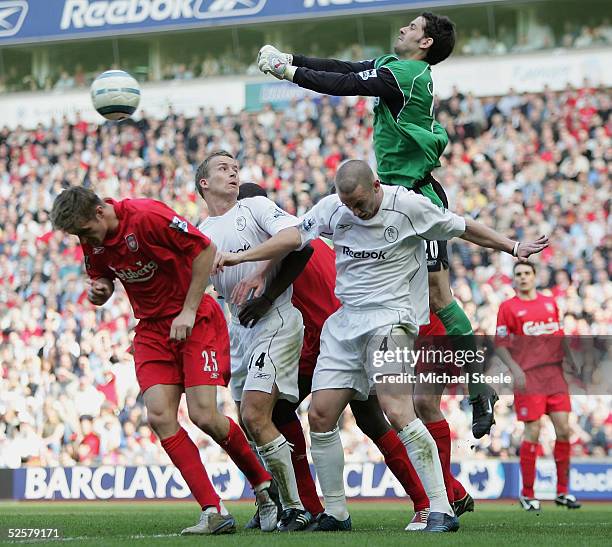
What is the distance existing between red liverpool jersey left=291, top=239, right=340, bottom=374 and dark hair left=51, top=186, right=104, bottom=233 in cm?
196

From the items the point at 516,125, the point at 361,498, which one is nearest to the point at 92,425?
the point at 361,498

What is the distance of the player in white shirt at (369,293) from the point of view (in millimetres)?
6715

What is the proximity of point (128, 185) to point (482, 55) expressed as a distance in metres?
7.26

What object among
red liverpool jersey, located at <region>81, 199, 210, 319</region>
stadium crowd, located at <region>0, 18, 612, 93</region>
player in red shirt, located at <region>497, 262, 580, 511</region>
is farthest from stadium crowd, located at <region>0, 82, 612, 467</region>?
red liverpool jersey, located at <region>81, 199, 210, 319</region>

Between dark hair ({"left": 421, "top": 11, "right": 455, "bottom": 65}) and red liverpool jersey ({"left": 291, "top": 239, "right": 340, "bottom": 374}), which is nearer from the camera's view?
dark hair ({"left": 421, "top": 11, "right": 455, "bottom": 65})

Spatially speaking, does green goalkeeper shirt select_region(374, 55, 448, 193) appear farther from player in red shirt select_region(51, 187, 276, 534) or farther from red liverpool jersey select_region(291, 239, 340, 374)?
player in red shirt select_region(51, 187, 276, 534)

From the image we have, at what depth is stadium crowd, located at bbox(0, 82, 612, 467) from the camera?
1633cm

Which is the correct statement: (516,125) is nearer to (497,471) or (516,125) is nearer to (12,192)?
(497,471)

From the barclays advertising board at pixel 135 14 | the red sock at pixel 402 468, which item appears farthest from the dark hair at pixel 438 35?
the barclays advertising board at pixel 135 14

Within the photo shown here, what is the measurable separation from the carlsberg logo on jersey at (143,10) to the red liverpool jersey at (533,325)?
42.6 ft

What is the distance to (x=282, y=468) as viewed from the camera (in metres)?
7.16

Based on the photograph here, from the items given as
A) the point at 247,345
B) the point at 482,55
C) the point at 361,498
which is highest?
the point at 482,55

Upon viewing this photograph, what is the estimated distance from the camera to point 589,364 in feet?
44.1

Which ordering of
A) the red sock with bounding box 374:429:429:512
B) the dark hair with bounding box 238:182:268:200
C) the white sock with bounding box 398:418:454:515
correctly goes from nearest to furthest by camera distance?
1. the white sock with bounding box 398:418:454:515
2. the red sock with bounding box 374:429:429:512
3. the dark hair with bounding box 238:182:268:200
